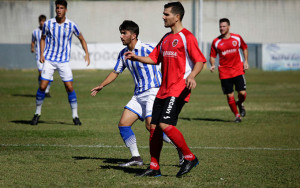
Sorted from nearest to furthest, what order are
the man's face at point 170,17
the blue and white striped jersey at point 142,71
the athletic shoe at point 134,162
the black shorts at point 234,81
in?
the man's face at point 170,17 → the athletic shoe at point 134,162 → the blue and white striped jersey at point 142,71 → the black shorts at point 234,81

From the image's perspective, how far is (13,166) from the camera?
23.4 feet

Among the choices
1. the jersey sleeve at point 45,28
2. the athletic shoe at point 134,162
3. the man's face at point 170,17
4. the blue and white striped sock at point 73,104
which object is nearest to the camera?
the man's face at point 170,17

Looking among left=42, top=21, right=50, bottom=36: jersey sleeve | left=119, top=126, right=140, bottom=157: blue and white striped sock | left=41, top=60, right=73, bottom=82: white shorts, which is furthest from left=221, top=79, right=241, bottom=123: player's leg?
left=119, top=126, right=140, bottom=157: blue and white striped sock

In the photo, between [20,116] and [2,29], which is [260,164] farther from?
[2,29]

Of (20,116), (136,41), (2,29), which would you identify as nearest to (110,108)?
(20,116)

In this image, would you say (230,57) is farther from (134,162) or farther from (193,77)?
(193,77)

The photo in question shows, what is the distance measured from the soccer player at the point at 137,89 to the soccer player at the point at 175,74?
0.91 metres

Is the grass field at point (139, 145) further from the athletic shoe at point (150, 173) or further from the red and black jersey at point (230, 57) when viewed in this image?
the red and black jersey at point (230, 57)

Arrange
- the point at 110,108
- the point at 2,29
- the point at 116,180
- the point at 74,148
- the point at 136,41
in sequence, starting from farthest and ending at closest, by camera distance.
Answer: the point at 2,29, the point at 110,108, the point at 74,148, the point at 136,41, the point at 116,180

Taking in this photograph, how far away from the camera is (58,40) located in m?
11.8

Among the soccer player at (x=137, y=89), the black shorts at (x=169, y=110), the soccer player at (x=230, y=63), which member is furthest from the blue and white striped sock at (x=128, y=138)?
the soccer player at (x=230, y=63)

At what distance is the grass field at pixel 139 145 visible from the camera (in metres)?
6.45

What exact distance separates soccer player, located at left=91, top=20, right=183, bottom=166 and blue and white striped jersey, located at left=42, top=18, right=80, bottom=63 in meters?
4.24

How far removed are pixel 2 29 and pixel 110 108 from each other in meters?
32.7
